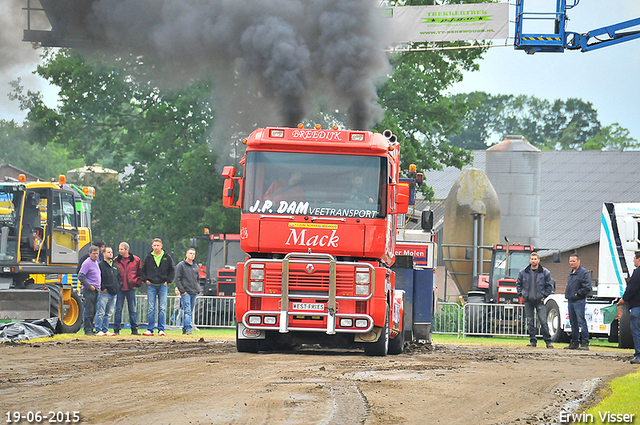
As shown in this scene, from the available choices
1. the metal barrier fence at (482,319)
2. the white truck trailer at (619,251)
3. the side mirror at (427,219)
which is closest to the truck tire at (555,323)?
the metal barrier fence at (482,319)

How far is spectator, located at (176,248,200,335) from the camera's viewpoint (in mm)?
19281

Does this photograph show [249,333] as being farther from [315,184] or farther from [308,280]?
[315,184]

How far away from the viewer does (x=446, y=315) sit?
77.2 ft

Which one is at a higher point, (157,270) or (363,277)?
(157,270)

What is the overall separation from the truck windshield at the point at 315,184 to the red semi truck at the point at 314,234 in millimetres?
14

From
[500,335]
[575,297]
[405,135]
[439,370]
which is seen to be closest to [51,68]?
[405,135]

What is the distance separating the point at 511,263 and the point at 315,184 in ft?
51.1

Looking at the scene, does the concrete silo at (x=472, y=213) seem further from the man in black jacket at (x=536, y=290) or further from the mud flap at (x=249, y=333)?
the mud flap at (x=249, y=333)

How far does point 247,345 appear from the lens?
1342 cm

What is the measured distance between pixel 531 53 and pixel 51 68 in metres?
17.2

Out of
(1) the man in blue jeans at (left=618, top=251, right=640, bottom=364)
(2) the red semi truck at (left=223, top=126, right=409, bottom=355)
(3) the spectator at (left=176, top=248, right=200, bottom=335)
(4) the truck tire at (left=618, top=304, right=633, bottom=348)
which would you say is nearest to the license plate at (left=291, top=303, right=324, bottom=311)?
(2) the red semi truck at (left=223, top=126, right=409, bottom=355)

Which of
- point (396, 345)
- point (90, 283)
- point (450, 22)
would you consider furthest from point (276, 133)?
point (450, 22)

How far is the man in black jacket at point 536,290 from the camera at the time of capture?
1827 centimetres

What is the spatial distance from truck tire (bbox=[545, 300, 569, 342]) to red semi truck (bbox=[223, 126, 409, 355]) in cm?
953
